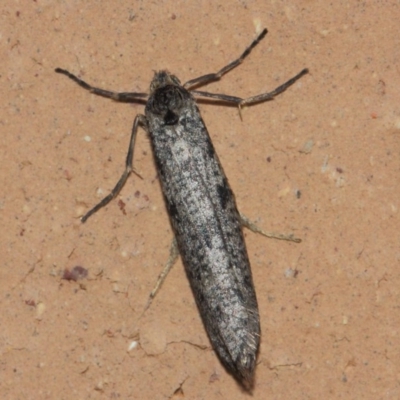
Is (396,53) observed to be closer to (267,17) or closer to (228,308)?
(267,17)

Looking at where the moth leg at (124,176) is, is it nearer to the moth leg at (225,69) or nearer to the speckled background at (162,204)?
the speckled background at (162,204)

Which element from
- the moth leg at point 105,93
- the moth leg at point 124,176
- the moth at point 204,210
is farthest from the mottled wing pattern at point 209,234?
the moth leg at point 105,93

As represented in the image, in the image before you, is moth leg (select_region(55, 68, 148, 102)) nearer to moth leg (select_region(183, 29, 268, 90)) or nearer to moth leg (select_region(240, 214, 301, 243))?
moth leg (select_region(183, 29, 268, 90))

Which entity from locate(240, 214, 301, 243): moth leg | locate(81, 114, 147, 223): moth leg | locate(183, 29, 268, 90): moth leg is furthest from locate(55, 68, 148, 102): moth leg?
locate(240, 214, 301, 243): moth leg

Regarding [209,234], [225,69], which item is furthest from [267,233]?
[225,69]

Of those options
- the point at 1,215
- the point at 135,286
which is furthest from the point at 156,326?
the point at 1,215

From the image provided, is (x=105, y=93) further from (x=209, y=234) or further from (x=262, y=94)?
(x=209, y=234)

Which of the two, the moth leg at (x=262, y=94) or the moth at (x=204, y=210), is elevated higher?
the moth leg at (x=262, y=94)
